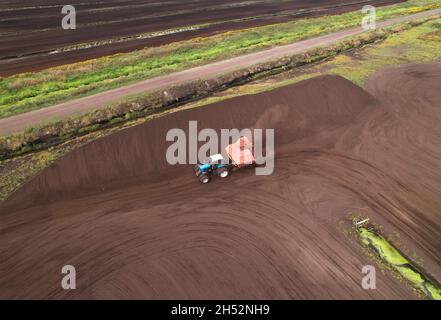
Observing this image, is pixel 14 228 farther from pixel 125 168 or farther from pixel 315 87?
pixel 315 87

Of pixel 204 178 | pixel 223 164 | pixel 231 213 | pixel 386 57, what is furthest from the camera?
pixel 386 57

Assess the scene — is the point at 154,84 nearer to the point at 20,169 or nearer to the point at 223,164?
the point at 20,169

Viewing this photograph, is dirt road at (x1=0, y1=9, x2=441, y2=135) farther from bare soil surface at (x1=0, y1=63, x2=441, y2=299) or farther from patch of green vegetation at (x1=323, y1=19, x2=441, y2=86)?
bare soil surface at (x1=0, y1=63, x2=441, y2=299)

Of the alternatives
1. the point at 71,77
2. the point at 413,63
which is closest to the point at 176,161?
the point at 71,77

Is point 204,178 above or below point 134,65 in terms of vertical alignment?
below

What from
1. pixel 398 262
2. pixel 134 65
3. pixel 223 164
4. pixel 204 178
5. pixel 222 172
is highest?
pixel 134 65

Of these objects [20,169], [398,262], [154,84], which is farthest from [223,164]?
[154,84]
